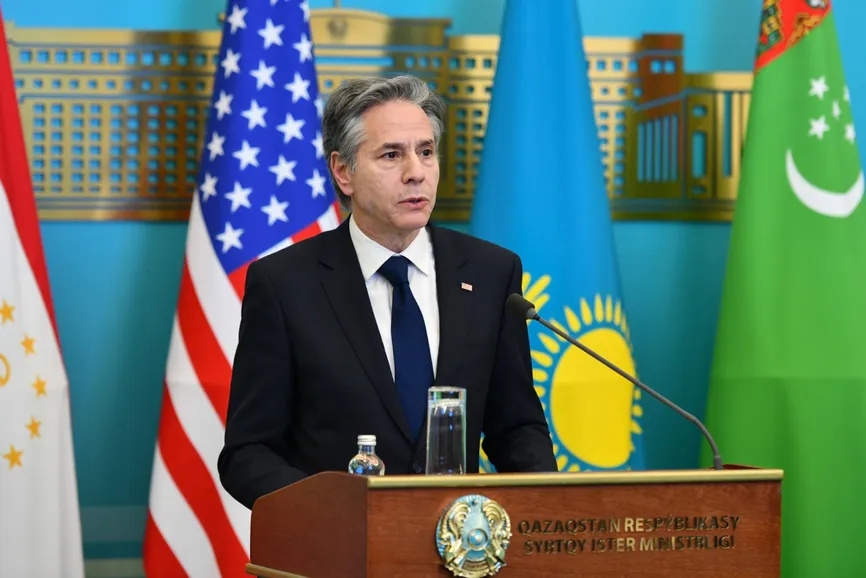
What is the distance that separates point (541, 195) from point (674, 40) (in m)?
0.89

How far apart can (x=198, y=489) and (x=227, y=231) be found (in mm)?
776

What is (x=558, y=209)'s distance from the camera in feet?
11.8

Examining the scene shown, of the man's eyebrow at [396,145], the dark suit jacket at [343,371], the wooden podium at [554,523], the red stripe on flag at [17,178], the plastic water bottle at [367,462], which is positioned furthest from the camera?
the red stripe on flag at [17,178]

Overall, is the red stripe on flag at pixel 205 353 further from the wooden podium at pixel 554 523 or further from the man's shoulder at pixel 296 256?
the wooden podium at pixel 554 523

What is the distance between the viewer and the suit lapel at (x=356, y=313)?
2.07m

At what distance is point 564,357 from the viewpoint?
3.55m

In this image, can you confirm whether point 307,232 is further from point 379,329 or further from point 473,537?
point 473,537

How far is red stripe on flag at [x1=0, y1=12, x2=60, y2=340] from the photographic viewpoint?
133 inches

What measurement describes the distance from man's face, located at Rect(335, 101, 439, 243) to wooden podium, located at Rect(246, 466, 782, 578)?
63 cm

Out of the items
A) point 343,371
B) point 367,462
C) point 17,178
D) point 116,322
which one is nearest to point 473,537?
point 367,462

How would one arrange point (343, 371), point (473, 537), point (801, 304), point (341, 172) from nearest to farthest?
point (473, 537)
point (343, 371)
point (341, 172)
point (801, 304)

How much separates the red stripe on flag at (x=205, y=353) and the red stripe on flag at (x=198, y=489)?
14 centimetres

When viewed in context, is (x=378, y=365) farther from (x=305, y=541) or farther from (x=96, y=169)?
(x=96, y=169)

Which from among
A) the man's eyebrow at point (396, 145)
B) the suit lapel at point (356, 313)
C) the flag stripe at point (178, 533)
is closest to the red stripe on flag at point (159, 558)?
the flag stripe at point (178, 533)
